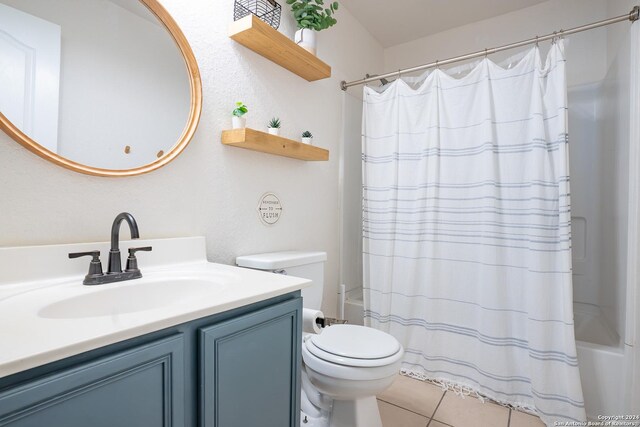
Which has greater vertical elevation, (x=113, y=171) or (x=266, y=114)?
(x=266, y=114)

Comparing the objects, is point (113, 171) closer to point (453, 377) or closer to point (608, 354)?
point (453, 377)

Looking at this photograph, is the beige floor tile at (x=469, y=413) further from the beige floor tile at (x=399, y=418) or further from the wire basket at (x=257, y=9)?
the wire basket at (x=257, y=9)

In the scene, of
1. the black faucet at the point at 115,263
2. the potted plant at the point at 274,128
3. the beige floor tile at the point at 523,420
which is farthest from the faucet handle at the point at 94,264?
the beige floor tile at the point at 523,420

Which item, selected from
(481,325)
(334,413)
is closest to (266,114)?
(334,413)

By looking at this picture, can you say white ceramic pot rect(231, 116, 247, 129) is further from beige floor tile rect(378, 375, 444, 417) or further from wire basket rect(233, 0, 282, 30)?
beige floor tile rect(378, 375, 444, 417)

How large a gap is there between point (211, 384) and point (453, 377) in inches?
63.5

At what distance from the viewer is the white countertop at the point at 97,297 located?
516 mm

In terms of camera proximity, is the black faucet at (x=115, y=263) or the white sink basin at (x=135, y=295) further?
the black faucet at (x=115, y=263)

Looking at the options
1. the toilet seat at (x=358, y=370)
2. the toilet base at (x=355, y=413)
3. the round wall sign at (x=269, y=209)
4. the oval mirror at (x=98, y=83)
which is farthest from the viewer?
the round wall sign at (x=269, y=209)

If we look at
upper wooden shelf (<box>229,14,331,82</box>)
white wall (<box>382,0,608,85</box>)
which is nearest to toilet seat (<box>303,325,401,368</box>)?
upper wooden shelf (<box>229,14,331,82</box>)

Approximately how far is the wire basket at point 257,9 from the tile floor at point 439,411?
199cm

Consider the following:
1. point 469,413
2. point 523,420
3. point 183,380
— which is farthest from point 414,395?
point 183,380

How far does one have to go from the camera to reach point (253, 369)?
80 cm

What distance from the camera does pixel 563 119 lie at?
1.53 metres
